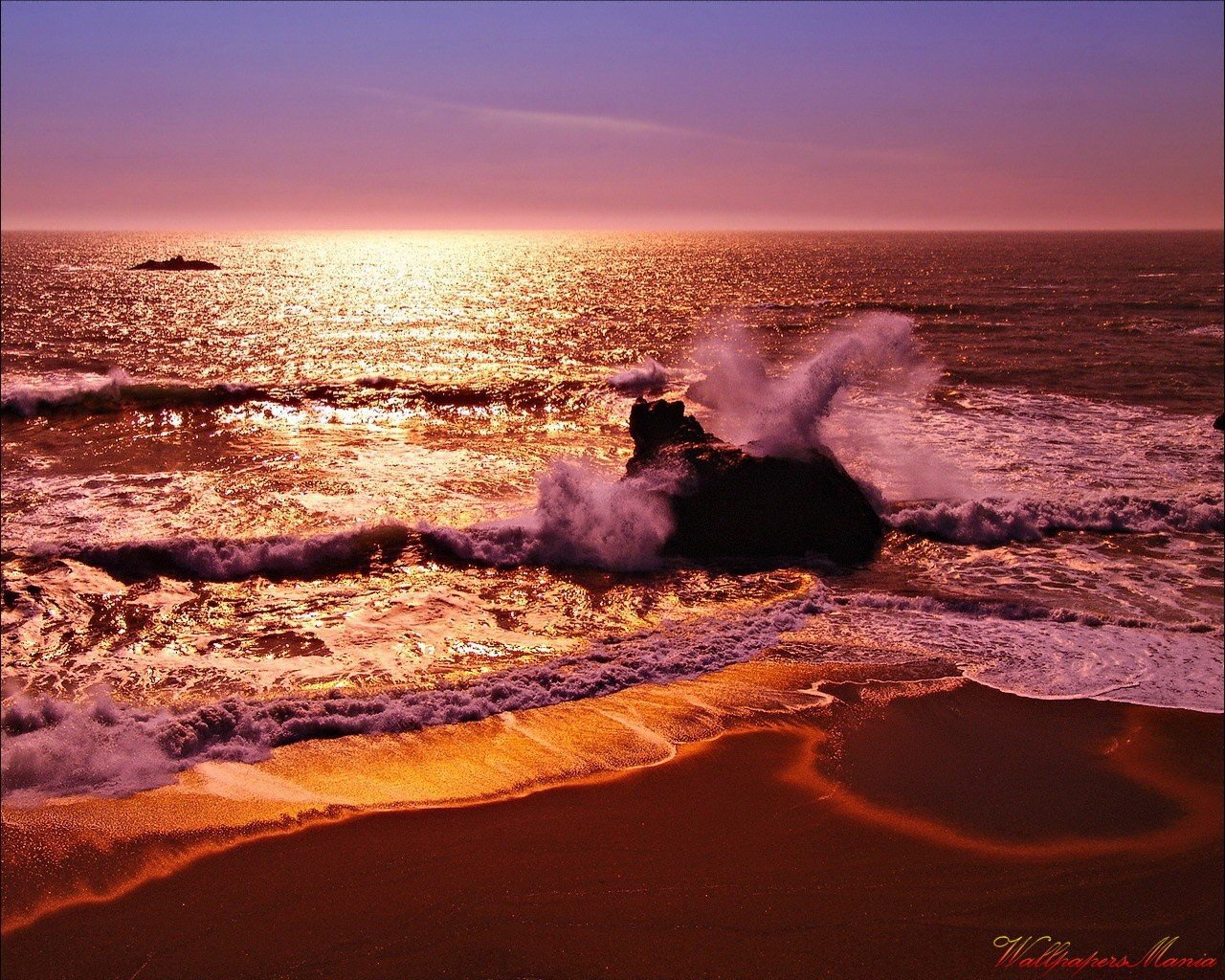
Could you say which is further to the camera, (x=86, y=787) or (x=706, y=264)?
(x=706, y=264)

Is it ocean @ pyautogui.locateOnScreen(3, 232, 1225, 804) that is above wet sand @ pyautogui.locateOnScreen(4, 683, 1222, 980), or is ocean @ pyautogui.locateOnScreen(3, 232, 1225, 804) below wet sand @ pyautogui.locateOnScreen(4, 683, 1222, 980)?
above

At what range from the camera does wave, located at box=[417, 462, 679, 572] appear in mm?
10180

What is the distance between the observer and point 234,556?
9.74m

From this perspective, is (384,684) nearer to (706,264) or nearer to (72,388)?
(72,388)

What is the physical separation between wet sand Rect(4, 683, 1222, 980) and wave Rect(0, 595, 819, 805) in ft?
3.82

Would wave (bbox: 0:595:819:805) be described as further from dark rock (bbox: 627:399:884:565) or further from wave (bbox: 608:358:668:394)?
wave (bbox: 608:358:668:394)

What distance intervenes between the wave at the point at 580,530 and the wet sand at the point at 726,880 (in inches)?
166

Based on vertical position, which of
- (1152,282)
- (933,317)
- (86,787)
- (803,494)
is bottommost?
(86,787)

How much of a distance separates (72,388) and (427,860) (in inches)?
827

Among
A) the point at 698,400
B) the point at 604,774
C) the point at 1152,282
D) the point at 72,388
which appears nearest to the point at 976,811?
the point at 604,774

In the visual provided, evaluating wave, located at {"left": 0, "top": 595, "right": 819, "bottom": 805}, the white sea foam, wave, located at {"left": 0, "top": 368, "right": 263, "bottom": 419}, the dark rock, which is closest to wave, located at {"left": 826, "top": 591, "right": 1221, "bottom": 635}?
the white sea foam

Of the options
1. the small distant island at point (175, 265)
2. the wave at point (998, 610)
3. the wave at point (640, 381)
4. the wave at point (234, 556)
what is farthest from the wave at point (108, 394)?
the small distant island at point (175, 265)

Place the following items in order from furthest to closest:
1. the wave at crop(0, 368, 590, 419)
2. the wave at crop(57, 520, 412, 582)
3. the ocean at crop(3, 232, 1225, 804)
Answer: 1. the wave at crop(0, 368, 590, 419)
2. the wave at crop(57, 520, 412, 582)
3. the ocean at crop(3, 232, 1225, 804)

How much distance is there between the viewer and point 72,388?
21.5m
